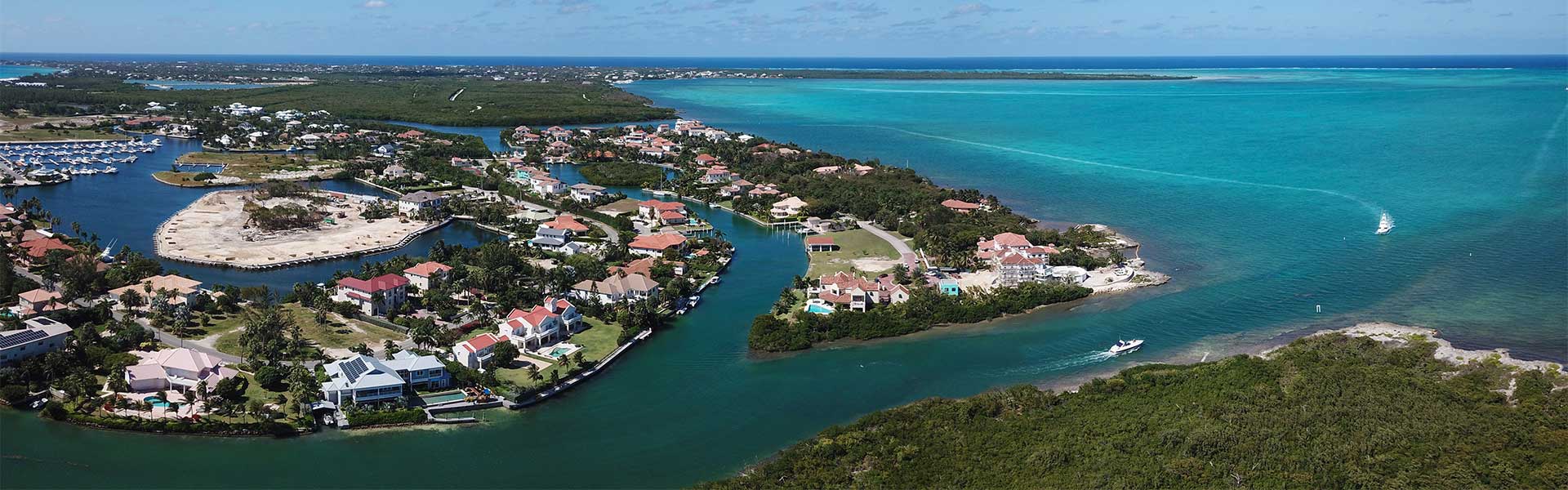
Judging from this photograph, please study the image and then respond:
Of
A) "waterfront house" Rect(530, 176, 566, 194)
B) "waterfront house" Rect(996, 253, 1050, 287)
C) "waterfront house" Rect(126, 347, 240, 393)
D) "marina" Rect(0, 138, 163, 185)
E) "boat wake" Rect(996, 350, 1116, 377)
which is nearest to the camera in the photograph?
"waterfront house" Rect(126, 347, 240, 393)

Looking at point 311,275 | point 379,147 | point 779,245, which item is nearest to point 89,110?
point 379,147

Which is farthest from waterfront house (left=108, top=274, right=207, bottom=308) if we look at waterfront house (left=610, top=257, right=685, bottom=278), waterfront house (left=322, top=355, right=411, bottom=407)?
waterfront house (left=610, top=257, right=685, bottom=278)

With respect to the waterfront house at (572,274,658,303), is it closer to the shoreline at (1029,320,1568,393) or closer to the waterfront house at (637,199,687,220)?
the shoreline at (1029,320,1568,393)

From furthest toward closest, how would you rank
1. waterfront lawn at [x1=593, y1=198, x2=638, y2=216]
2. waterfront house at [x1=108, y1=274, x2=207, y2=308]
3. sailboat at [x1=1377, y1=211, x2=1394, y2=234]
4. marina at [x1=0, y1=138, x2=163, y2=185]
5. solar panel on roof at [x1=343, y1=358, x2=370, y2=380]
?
marina at [x1=0, y1=138, x2=163, y2=185] → waterfront lawn at [x1=593, y1=198, x2=638, y2=216] → sailboat at [x1=1377, y1=211, x2=1394, y2=234] → waterfront house at [x1=108, y1=274, x2=207, y2=308] → solar panel on roof at [x1=343, y1=358, x2=370, y2=380]

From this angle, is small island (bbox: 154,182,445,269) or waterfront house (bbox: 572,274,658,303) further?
small island (bbox: 154,182,445,269)

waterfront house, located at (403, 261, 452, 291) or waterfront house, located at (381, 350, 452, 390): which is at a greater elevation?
waterfront house, located at (403, 261, 452, 291)

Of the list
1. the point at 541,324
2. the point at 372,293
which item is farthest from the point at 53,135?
the point at 541,324
